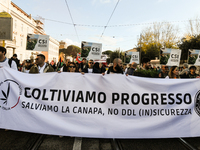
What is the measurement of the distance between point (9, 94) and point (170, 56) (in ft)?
26.1

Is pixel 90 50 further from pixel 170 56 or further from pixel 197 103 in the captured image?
pixel 197 103

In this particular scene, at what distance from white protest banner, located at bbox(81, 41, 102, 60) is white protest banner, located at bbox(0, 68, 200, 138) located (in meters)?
5.80

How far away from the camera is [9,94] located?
3.65 m

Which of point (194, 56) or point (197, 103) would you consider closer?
point (197, 103)

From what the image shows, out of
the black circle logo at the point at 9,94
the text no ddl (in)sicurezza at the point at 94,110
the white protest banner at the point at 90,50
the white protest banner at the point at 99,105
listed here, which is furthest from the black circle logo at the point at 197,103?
the white protest banner at the point at 90,50

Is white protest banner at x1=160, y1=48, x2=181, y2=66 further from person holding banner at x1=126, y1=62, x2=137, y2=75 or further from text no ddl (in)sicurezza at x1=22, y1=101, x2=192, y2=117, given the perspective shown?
text no ddl (in)sicurezza at x1=22, y1=101, x2=192, y2=117

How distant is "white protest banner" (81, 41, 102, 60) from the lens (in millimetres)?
9453

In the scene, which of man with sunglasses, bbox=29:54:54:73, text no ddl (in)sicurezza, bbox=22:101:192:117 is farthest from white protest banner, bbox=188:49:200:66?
man with sunglasses, bbox=29:54:54:73

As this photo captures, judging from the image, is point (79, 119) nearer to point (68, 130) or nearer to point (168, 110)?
point (68, 130)

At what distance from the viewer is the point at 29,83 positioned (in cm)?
371

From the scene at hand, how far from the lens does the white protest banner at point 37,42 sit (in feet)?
26.5

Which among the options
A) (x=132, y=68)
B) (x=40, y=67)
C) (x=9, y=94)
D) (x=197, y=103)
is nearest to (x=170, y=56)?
(x=132, y=68)

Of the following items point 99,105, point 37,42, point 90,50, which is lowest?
point 99,105

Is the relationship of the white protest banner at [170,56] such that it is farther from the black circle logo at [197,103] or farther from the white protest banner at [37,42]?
the white protest banner at [37,42]
